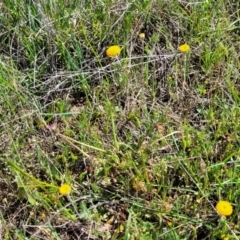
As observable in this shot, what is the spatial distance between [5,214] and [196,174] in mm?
584

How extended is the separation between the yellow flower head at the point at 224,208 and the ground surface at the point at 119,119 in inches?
1.6

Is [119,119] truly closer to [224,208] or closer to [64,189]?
[64,189]

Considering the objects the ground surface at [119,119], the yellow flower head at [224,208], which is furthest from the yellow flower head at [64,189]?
the yellow flower head at [224,208]

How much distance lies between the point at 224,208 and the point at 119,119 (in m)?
0.51

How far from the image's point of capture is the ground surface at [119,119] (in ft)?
Answer: 5.06

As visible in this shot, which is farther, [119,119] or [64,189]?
[119,119]

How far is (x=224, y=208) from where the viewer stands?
1.41m

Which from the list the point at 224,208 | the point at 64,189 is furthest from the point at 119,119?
the point at 224,208

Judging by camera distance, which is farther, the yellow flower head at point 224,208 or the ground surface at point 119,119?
the ground surface at point 119,119

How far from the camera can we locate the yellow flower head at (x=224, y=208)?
140cm

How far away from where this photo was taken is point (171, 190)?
1599mm

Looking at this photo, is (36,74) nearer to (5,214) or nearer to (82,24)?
(82,24)

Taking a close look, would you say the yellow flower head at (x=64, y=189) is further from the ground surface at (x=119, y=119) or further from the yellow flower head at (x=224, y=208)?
the yellow flower head at (x=224, y=208)

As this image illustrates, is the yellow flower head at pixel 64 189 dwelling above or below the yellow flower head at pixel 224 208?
above
